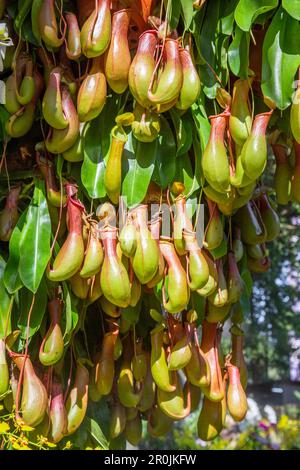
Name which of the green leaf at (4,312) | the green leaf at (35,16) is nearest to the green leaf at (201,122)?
the green leaf at (35,16)

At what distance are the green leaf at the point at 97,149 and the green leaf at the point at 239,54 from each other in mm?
202

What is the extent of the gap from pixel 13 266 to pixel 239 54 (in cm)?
46

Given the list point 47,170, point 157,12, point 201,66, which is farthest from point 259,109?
point 47,170

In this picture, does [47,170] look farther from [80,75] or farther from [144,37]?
[144,37]

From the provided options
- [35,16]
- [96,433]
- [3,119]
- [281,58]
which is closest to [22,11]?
[35,16]

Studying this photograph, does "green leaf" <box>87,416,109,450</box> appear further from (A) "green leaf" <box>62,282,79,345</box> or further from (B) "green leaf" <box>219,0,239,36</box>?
(B) "green leaf" <box>219,0,239,36</box>

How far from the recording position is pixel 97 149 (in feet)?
3.29

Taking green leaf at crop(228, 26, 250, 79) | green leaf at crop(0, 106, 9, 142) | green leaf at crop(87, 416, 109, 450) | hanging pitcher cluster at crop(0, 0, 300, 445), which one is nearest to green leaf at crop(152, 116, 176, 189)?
hanging pitcher cluster at crop(0, 0, 300, 445)

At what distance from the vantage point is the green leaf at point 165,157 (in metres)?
1.00

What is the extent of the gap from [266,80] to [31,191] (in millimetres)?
428

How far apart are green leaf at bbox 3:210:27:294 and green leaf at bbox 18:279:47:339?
0.04 m

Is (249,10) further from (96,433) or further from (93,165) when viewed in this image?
(96,433)

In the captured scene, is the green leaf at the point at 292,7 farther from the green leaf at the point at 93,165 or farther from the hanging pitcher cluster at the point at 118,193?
the green leaf at the point at 93,165

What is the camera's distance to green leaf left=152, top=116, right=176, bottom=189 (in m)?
1.00
